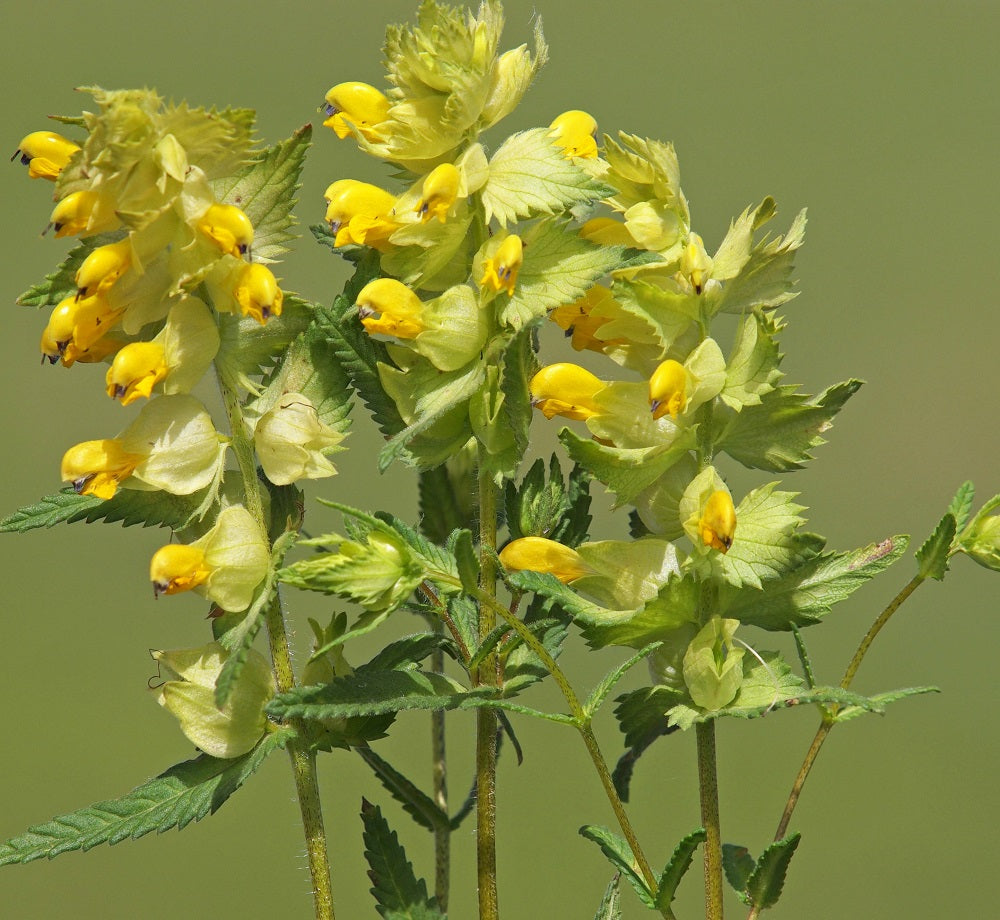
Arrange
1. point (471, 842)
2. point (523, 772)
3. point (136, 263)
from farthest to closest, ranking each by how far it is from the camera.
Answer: point (523, 772) → point (471, 842) → point (136, 263)

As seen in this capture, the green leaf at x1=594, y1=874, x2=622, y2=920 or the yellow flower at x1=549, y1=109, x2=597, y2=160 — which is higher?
the yellow flower at x1=549, y1=109, x2=597, y2=160

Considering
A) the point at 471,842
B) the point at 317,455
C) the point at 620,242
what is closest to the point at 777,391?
the point at 620,242

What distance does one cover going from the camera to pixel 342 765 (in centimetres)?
287

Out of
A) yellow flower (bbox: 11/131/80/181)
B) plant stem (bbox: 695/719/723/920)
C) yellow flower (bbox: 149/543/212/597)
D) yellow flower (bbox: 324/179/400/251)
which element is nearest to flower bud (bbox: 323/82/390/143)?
yellow flower (bbox: 324/179/400/251)

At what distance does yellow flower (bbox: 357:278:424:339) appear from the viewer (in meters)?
0.59

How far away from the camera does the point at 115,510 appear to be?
63 cm

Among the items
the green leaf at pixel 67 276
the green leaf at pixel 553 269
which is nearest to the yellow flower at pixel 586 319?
the green leaf at pixel 553 269

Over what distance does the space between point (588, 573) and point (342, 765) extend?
2.37 metres

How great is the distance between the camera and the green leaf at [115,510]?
62cm

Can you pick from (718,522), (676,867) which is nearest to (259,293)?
(718,522)

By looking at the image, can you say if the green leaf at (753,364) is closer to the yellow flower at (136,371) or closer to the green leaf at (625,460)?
the green leaf at (625,460)

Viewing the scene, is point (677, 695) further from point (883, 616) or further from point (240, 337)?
point (240, 337)

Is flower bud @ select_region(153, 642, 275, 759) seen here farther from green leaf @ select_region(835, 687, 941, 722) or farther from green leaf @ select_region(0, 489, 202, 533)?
green leaf @ select_region(835, 687, 941, 722)

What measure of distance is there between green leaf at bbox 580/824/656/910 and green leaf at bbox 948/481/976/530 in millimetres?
262
